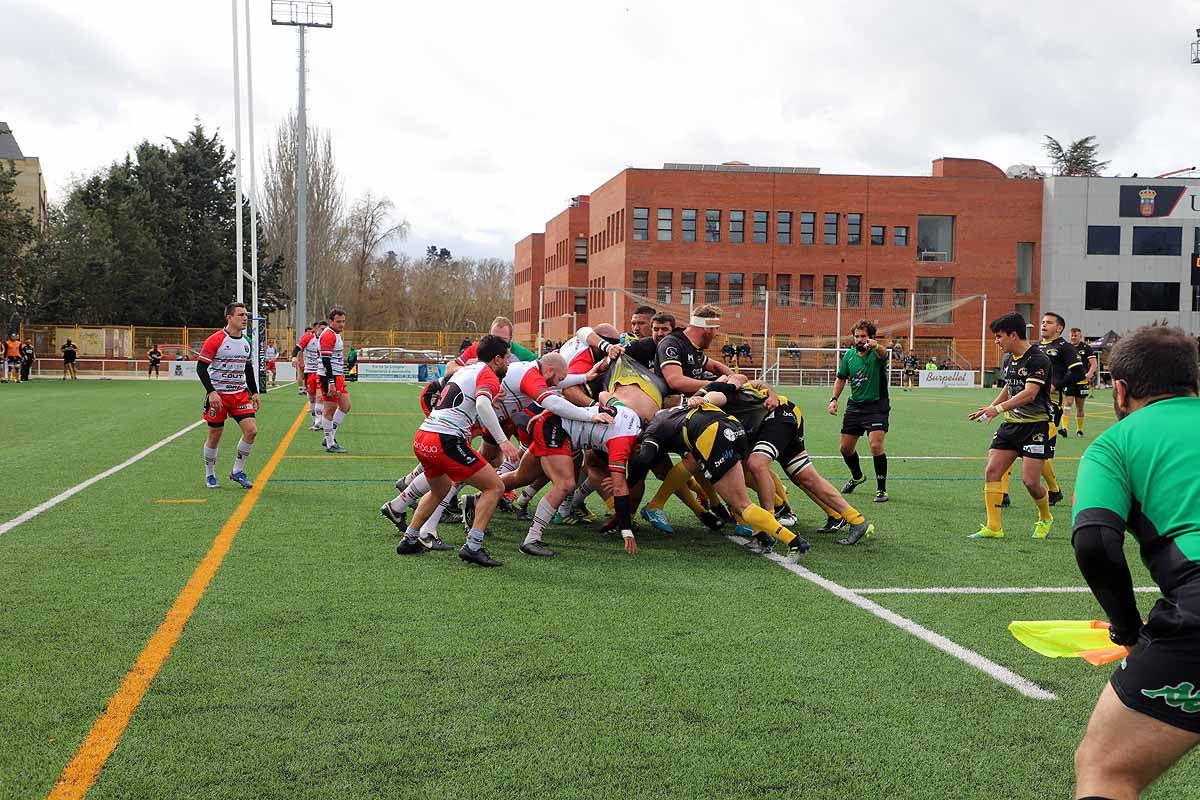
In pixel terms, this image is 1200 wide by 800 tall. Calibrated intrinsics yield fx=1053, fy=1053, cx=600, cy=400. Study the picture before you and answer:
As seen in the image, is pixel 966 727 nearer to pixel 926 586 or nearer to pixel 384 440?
pixel 926 586

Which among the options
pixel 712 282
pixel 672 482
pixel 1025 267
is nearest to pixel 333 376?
pixel 672 482

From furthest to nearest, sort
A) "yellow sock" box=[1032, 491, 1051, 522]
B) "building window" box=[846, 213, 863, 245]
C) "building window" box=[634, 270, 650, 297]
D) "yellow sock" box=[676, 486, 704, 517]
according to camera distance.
Result: "building window" box=[634, 270, 650, 297]
"building window" box=[846, 213, 863, 245]
"yellow sock" box=[676, 486, 704, 517]
"yellow sock" box=[1032, 491, 1051, 522]

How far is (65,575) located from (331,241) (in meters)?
63.5

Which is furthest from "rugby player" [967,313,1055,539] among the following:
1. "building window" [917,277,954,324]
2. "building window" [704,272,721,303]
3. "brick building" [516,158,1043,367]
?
"brick building" [516,158,1043,367]

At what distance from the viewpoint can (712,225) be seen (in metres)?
63.8

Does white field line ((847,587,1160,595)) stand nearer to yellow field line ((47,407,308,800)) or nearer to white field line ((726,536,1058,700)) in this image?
white field line ((726,536,1058,700))

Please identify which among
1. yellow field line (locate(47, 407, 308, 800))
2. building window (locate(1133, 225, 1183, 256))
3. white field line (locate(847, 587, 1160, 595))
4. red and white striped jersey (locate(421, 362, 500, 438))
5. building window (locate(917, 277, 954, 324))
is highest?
building window (locate(1133, 225, 1183, 256))

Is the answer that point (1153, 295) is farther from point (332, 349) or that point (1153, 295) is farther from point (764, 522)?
point (764, 522)

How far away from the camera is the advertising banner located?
4834cm

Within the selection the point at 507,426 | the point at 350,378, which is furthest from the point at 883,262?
the point at 507,426

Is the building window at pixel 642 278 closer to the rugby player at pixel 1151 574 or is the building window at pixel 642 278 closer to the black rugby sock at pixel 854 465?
the black rugby sock at pixel 854 465

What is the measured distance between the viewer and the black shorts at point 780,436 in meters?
8.27

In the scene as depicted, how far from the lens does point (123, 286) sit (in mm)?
55250

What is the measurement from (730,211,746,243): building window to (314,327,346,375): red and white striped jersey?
48833mm
